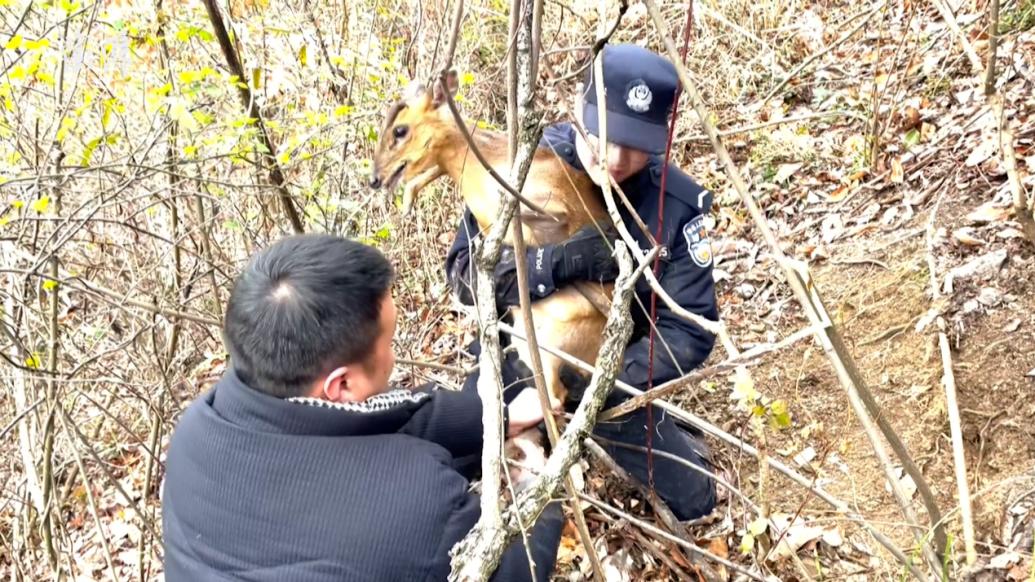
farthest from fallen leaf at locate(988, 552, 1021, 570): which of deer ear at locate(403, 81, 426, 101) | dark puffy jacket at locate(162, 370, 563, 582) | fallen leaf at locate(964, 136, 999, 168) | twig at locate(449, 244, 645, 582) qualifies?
deer ear at locate(403, 81, 426, 101)

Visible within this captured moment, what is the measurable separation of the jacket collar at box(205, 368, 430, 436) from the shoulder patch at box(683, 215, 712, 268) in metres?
1.42

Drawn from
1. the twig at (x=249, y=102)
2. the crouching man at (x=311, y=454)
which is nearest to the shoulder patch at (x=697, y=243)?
the crouching man at (x=311, y=454)

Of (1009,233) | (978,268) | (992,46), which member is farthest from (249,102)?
(1009,233)

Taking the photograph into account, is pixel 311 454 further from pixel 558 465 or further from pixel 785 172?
pixel 785 172

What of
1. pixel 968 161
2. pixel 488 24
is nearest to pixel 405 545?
pixel 968 161

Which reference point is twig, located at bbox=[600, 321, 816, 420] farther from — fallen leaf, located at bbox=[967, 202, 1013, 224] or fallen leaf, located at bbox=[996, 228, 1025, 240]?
fallen leaf, located at bbox=[967, 202, 1013, 224]

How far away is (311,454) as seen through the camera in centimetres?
191

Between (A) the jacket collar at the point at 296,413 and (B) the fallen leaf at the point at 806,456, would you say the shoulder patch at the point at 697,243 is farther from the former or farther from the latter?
(A) the jacket collar at the point at 296,413

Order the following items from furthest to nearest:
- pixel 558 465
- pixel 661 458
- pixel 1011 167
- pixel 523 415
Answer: pixel 661 458 → pixel 523 415 → pixel 1011 167 → pixel 558 465

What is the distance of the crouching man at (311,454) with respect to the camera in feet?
6.17

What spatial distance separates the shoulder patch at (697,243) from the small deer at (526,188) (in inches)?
13.0

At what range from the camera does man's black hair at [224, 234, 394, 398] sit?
1.96 meters

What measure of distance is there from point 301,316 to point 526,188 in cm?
164

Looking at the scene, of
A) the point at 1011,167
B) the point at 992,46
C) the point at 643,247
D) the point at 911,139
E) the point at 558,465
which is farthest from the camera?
the point at 911,139
